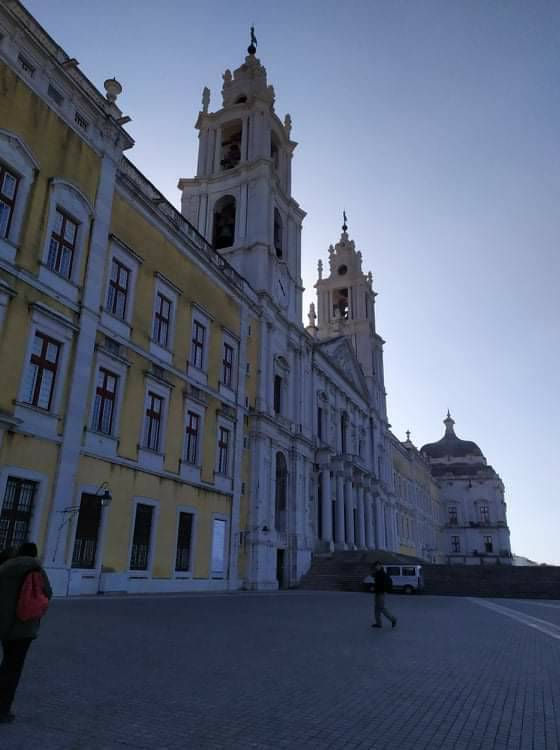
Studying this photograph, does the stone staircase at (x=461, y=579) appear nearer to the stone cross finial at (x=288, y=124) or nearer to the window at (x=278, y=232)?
the window at (x=278, y=232)

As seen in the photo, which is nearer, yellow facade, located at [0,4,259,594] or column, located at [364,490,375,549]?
yellow facade, located at [0,4,259,594]

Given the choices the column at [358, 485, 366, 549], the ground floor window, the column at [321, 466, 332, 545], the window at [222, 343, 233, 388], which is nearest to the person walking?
the ground floor window

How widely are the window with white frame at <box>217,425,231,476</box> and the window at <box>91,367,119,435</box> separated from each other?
7148 millimetres

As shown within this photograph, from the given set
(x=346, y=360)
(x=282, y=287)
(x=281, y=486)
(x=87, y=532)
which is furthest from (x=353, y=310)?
(x=87, y=532)

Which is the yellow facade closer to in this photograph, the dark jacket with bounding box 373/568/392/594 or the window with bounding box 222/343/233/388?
the window with bounding box 222/343/233/388

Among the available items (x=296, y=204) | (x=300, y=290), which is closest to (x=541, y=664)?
(x=300, y=290)

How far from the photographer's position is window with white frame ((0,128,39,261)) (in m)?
15.6

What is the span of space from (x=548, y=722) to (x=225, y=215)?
3341 centimetres

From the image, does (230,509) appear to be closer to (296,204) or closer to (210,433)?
→ (210,433)

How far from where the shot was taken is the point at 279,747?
170 inches

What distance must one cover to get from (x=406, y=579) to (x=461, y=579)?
380 centimetres

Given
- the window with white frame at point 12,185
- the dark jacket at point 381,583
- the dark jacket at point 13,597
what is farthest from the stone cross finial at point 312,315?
the dark jacket at point 13,597

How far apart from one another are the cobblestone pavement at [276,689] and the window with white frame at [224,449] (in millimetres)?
14131

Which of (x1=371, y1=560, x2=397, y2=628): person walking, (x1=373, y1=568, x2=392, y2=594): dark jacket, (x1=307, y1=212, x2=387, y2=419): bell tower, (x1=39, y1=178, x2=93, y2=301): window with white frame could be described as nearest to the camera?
(x1=371, y1=560, x2=397, y2=628): person walking
